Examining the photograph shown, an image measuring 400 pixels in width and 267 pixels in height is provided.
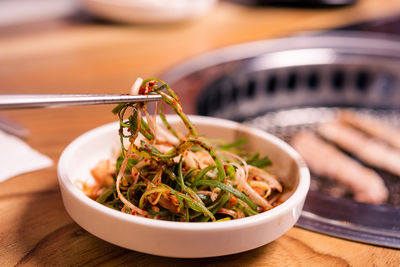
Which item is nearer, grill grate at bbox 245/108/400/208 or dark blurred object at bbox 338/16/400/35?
grill grate at bbox 245/108/400/208

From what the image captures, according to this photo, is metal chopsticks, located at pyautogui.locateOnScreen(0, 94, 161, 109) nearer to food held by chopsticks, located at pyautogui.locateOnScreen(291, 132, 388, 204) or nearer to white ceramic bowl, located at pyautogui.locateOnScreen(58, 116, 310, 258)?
white ceramic bowl, located at pyautogui.locateOnScreen(58, 116, 310, 258)

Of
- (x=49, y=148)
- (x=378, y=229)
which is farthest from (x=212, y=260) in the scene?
(x=49, y=148)

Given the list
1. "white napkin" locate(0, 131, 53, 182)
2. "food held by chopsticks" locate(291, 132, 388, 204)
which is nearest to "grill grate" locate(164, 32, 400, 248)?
"food held by chopsticks" locate(291, 132, 388, 204)

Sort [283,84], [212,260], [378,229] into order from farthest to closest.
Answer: [283,84]
[378,229]
[212,260]

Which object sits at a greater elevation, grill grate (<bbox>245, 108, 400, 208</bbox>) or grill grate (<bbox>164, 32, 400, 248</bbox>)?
grill grate (<bbox>164, 32, 400, 248</bbox>)

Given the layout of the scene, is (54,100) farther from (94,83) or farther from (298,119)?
(298,119)

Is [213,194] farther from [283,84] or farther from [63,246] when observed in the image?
[283,84]

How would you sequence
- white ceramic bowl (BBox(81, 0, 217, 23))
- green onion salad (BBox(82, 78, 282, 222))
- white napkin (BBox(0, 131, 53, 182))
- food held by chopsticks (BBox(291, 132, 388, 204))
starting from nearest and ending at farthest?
green onion salad (BBox(82, 78, 282, 222)) → white napkin (BBox(0, 131, 53, 182)) → food held by chopsticks (BBox(291, 132, 388, 204)) → white ceramic bowl (BBox(81, 0, 217, 23))
